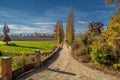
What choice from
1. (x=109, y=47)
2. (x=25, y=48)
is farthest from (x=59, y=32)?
(x=109, y=47)

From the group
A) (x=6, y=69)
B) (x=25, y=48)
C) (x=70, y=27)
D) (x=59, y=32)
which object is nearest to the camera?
(x=6, y=69)

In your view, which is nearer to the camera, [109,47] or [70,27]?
[109,47]

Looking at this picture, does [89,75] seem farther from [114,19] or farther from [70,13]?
[70,13]

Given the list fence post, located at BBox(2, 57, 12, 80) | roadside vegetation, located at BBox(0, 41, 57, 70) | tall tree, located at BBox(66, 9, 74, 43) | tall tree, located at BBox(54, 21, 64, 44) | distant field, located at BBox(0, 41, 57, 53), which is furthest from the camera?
tall tree, located at BBox(54, 21, 64, 44)

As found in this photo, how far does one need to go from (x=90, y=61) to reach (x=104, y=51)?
10.3 ft

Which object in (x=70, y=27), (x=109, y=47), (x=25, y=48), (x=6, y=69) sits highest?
(x=70, y=27)

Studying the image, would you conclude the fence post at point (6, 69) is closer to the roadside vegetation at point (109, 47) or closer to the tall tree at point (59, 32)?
the roadside vegetation at point (109, 47)

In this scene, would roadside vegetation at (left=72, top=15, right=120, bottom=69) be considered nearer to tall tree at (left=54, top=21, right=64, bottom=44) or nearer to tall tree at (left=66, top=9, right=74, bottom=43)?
tall tree at (left=66, top=9, right=74, bottom=43)

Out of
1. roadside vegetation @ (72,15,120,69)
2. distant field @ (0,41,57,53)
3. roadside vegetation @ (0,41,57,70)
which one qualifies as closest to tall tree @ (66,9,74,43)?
distant field @ (0,41,57,53)

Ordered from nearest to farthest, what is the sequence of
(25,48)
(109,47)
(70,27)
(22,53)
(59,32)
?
1. (109,47)
2. (22,53)
3. (25,48)
4. (70,27)
5. (59,32)

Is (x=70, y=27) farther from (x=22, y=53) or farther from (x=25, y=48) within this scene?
(x=22, y=53)

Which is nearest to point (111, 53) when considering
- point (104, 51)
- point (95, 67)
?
point (104, 51)

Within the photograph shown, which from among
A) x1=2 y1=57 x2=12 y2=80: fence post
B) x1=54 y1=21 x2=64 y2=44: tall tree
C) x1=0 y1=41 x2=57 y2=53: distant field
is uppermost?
x1=54 y1=21 x2=64 y2=44: tall tree

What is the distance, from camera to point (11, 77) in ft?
36.9
